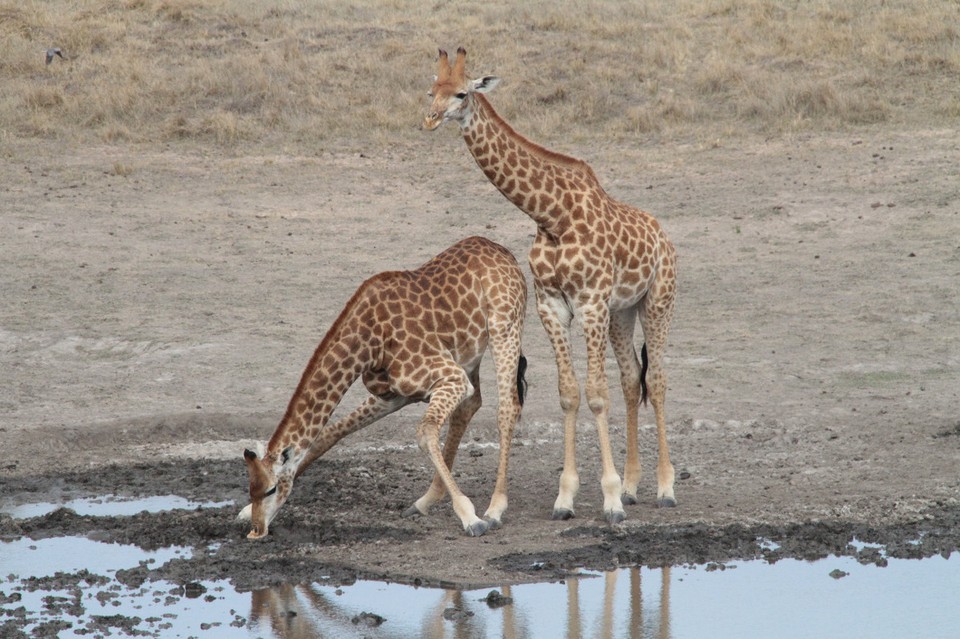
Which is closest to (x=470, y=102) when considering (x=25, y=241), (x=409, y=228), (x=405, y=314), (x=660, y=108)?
(x=405, y=314)

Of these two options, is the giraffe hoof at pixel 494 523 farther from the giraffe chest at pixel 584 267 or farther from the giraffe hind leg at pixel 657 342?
the giraffe chest at pixel 584 267

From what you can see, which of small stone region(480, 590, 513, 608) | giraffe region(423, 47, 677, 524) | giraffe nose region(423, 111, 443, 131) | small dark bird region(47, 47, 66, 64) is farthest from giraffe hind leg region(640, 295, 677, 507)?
small dark bird region(47, 47, 66, 64)

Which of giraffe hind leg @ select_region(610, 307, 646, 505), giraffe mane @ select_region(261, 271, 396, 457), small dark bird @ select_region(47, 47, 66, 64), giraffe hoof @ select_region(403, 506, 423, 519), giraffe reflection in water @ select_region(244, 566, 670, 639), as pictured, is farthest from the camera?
small dark bird @ select_region(47, 47, 66, 64)

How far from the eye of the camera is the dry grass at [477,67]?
17297 mm

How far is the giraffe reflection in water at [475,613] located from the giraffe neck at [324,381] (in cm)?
102

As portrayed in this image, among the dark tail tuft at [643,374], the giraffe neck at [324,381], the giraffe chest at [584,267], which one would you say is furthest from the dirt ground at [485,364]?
the giraffe chest at [584,267]

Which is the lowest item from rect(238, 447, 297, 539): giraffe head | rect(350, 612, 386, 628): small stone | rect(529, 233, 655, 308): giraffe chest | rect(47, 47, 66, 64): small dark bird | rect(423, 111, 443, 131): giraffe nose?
rect(350, 612, 386, 628): small stone

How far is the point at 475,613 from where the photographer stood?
639cm

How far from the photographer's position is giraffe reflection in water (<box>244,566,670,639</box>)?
20.3 feet

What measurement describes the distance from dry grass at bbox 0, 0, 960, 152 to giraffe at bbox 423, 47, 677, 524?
917cm

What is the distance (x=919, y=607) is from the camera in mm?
6488

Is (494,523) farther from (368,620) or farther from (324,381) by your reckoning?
(368,620)

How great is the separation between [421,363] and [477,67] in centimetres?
1244

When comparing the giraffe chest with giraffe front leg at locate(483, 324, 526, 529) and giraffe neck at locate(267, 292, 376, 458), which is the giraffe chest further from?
giraffe neck at locate(267, 292, 376, 458)
